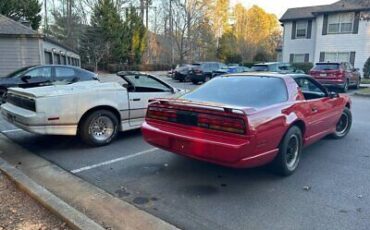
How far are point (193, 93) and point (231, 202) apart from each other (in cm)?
196

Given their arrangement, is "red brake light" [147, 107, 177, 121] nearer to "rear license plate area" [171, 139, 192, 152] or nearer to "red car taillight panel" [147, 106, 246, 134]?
"red car taillight panel" [147, 106, 246, 134]

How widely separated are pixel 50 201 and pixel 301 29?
29339 mm

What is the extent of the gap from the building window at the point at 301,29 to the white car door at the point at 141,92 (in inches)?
986

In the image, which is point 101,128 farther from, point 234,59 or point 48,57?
point 234,59

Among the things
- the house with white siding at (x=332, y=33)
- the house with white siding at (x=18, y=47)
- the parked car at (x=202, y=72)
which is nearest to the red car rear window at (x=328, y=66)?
the parked car at (x=202, y=72)

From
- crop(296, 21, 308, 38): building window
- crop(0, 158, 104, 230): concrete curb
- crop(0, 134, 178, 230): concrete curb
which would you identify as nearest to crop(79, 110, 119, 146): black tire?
Result: crop(0, 134, 178, 230): concrete curb

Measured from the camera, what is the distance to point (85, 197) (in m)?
3.74

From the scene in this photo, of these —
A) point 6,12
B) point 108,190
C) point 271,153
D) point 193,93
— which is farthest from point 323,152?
point 6,12

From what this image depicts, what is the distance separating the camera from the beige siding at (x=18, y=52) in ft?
59.3

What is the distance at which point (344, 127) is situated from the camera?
6.81 m

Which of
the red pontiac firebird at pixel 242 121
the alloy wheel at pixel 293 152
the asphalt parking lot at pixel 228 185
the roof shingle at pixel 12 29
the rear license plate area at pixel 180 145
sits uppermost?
the roof shingle at pixel 12 29

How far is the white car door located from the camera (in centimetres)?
639

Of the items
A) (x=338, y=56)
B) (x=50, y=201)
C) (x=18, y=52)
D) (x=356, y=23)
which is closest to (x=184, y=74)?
(x=18, y=52)

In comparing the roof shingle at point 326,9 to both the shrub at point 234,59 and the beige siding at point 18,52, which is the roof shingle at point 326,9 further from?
the beige siding at point 18,52
